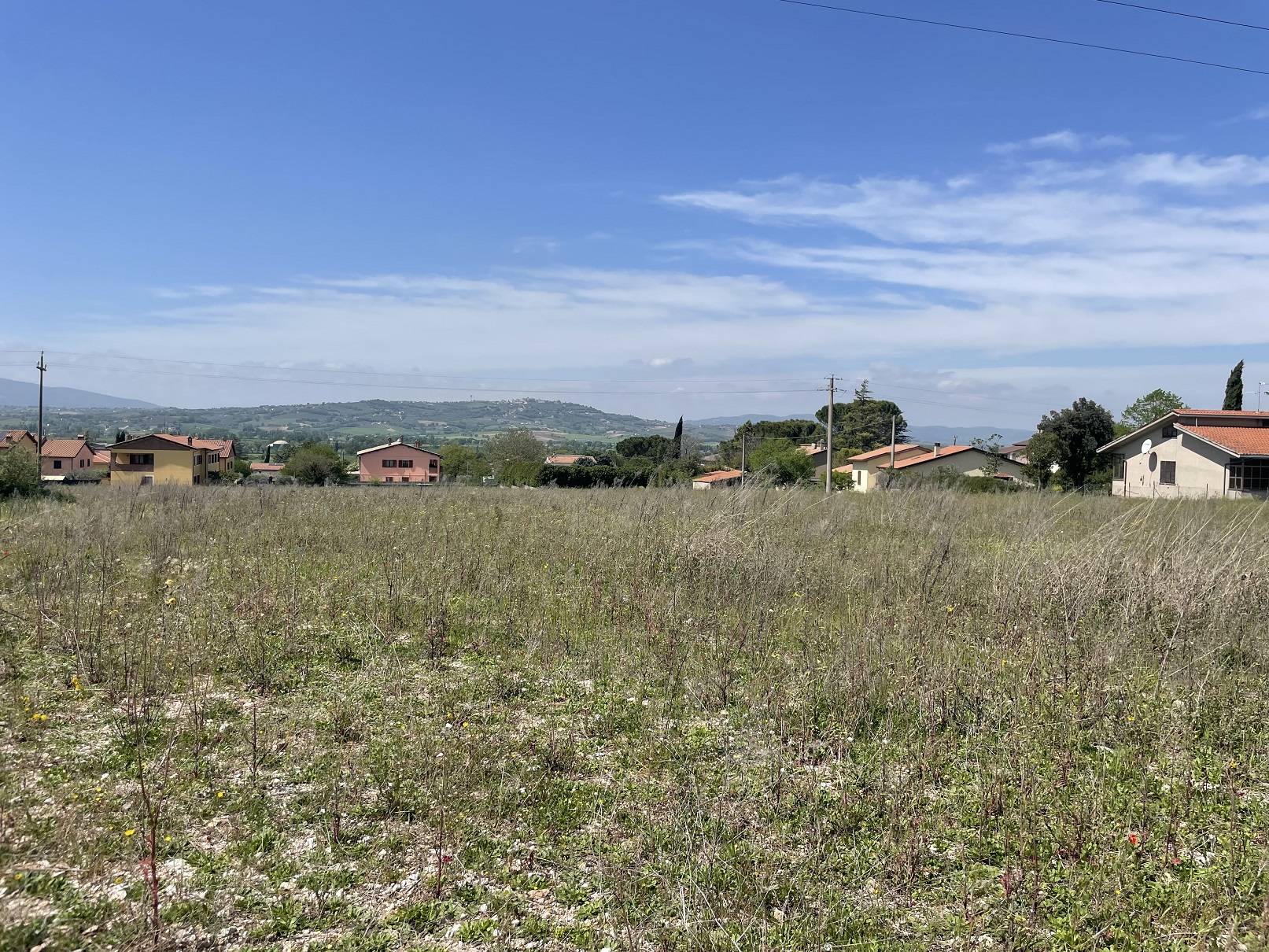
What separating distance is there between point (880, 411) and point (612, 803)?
3679 inches

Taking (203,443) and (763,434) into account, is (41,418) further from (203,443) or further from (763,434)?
(763,434)

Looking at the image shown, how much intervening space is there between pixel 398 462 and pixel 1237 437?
2788 inches

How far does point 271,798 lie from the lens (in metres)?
3.78

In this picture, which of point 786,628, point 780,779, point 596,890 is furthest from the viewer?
point 786,628

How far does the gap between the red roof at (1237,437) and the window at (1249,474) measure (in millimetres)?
800

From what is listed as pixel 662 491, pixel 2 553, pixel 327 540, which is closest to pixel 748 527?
pixel 662 491

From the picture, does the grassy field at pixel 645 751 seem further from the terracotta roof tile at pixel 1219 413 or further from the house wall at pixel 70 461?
the house wall at pixel 70 461

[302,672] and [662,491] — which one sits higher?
[662,491]

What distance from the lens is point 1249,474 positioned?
3547 cm

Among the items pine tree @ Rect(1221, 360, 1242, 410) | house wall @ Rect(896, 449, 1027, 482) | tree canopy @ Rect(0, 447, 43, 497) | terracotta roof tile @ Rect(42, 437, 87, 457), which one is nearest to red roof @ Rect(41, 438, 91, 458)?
terracotta roof tile @ Rect(42, 437, 87, 457)

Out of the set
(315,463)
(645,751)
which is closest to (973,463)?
(315,463)

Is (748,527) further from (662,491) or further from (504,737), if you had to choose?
(504,737)

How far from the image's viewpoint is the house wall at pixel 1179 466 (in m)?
35.8

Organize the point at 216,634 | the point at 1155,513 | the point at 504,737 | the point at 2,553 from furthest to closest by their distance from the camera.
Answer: the point at 1155,513
the point at 2,553
the point at 216,634
the point at 504,737
